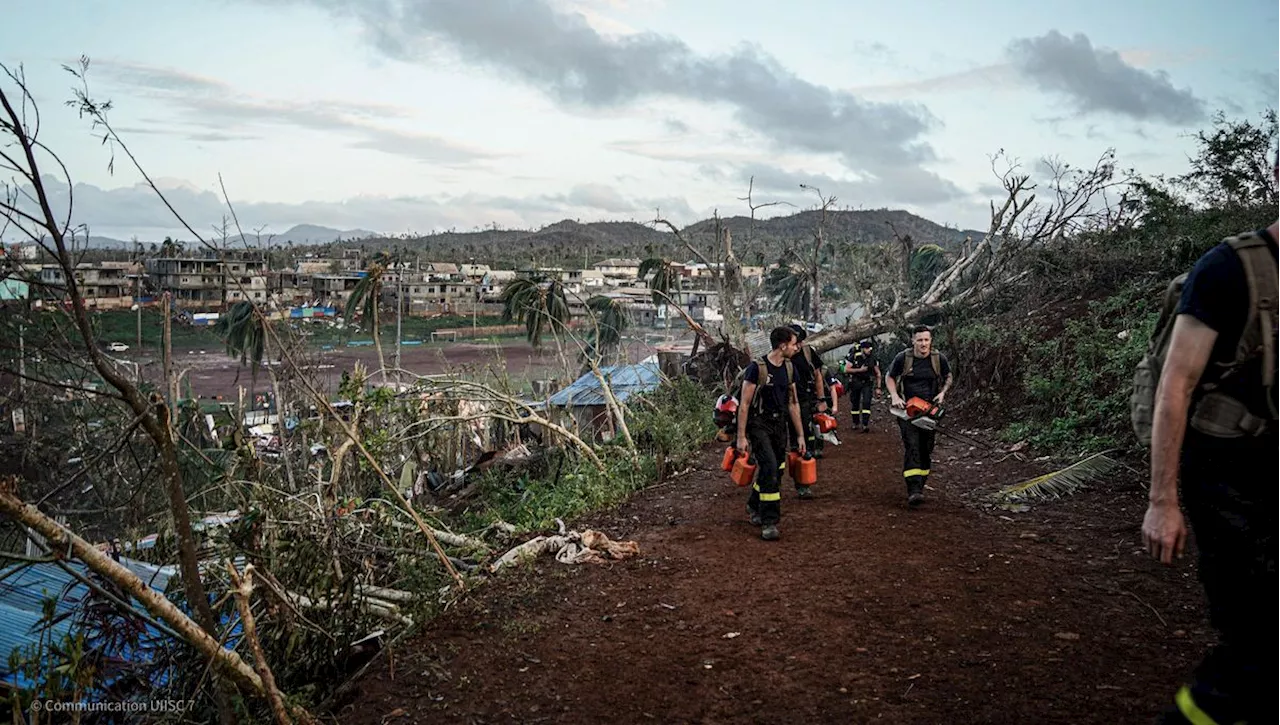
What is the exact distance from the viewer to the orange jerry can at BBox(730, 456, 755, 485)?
7.60 meters

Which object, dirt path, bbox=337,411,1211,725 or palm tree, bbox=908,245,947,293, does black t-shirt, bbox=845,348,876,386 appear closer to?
dirt path, bbox=337,411,1211,725

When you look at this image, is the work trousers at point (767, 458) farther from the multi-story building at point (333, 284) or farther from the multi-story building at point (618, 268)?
the multi-story building at point (618, 268)

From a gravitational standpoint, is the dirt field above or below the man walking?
below

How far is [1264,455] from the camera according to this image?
2.48 m

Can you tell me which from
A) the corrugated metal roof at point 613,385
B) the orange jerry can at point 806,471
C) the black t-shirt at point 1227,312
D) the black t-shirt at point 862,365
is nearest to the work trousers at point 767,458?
the orange jerry can at point 806,471

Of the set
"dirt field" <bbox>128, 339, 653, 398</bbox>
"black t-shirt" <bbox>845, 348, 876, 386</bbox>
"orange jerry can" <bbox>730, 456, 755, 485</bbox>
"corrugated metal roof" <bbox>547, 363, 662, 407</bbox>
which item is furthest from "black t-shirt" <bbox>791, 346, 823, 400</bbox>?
"dirt field" <bbox>128, 339, 653, 398</bbox>

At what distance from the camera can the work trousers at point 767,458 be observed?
297 inches

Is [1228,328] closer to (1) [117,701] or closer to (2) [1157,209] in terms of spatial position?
(1) [117,701]

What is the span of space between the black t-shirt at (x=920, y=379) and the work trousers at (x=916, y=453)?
1.07ft

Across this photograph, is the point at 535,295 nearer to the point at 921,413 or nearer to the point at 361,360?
the point at 921,413

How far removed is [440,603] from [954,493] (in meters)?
5.87

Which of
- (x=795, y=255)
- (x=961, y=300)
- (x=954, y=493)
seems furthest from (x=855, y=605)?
(x=795, y=255)

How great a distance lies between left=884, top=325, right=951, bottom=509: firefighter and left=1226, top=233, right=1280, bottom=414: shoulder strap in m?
5.75

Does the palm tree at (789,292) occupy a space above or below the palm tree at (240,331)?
above
